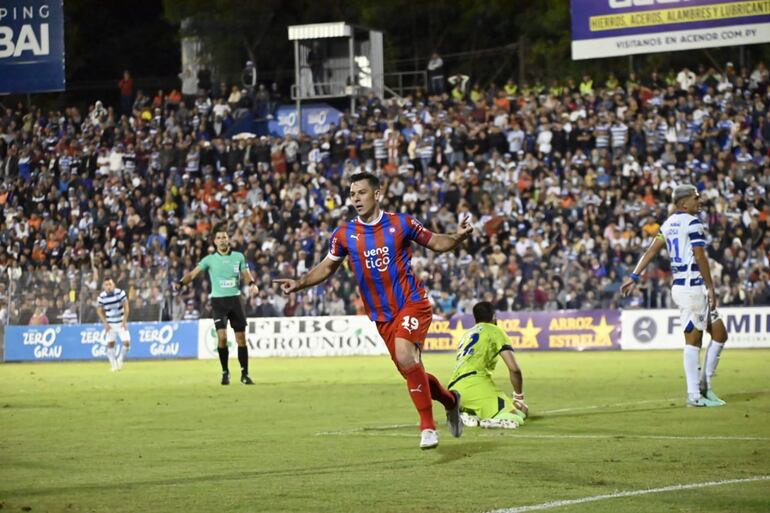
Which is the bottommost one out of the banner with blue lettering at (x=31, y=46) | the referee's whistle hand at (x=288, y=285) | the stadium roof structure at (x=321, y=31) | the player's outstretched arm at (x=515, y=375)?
the player's outstretched arm at (x=515, y=375)

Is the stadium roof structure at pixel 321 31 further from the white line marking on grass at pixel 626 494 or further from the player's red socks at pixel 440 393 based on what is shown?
the white line marking on grass at pixel 626 494

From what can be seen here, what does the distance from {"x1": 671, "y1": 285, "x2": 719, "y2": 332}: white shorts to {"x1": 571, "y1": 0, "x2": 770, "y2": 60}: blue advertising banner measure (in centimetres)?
2524

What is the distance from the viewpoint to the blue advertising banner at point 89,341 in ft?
118

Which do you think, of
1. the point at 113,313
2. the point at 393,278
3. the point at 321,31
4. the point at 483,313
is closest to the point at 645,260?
the point at 483,313

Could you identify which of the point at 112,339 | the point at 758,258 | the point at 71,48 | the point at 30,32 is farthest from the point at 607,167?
the point at 71,48

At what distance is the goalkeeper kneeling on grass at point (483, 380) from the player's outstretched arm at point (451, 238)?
9.23 ft

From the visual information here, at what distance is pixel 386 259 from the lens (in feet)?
38.8

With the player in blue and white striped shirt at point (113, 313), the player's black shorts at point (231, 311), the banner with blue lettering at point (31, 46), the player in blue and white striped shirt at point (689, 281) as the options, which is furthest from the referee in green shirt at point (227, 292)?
the player in blue and white striped shirt at point (689, 281)

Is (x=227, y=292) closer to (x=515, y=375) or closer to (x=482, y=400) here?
(x=515, y=375)

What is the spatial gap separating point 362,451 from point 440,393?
0.88 m

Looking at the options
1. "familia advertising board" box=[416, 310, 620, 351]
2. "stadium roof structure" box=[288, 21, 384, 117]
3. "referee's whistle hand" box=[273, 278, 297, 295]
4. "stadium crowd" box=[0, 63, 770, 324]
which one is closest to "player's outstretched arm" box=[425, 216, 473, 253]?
"referee's whistle hand" box=[273, 278, 297, 295]

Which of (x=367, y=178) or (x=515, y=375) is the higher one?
(x=367, y=178)

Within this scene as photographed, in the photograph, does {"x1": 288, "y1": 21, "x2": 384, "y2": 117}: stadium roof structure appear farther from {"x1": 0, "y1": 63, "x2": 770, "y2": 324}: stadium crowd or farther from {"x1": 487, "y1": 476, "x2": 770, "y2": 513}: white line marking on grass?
{"x1": 487, "y1": 476, "x2": 770, "y2": 513}: white line marking on grass

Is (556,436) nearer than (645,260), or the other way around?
(556,436)
